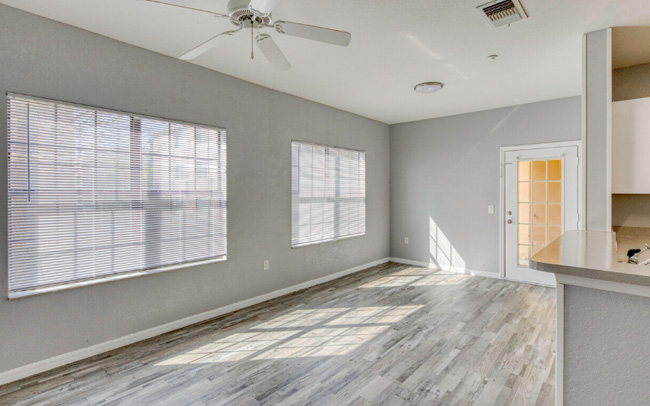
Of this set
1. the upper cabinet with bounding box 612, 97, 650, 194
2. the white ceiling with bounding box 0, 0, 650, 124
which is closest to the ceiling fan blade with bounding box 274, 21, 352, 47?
the white ceiling with bounding box 0, 0, 650, 124

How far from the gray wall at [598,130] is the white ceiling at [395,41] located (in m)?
0.18

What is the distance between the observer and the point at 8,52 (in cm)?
227

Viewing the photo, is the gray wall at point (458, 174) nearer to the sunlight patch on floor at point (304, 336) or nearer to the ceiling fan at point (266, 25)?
the sunlight patch on floor at point (304, 336)

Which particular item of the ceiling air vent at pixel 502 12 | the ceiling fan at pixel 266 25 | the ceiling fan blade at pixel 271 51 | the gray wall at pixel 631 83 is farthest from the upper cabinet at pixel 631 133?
the ceiling fan blade at pixel 271 51

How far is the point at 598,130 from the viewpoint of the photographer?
2.50 metres

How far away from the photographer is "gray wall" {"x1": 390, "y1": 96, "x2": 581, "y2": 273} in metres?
4.61

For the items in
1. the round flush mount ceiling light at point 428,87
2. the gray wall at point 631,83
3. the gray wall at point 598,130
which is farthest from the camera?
the round flush mount ceiling light at point 428,87

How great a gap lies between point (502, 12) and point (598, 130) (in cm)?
118

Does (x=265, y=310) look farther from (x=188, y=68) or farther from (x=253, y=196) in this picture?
(x=188, y=68)

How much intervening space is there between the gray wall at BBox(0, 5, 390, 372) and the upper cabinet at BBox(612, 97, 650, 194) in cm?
326

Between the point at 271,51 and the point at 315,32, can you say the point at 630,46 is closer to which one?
the point at 315,32

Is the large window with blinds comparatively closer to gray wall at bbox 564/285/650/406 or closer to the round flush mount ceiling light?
the round flush mount ceiling light

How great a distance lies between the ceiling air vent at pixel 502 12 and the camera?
221 cm

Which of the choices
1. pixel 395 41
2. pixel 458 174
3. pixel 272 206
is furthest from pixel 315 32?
pixel 458 174
